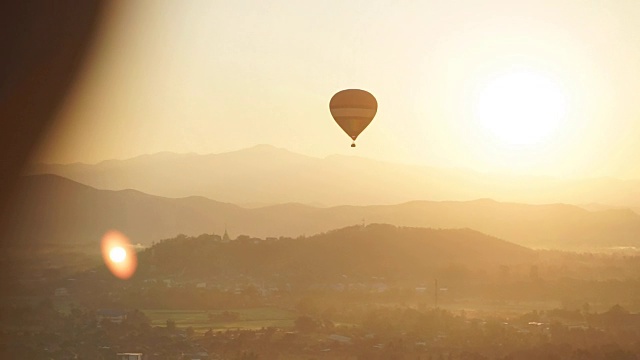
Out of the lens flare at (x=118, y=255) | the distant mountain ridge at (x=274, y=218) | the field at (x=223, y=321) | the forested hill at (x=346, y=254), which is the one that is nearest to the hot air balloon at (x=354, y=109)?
the field at (x=223, y=321)

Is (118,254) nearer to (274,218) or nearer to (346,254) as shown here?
(274,218)

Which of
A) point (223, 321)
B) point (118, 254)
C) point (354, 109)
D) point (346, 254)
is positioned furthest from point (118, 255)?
point (354, 109)

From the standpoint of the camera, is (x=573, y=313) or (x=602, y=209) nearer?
(x=573, y=313)

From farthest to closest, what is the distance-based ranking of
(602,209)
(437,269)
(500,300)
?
1. (602,209)
2. (437,269)
3. (500,300)

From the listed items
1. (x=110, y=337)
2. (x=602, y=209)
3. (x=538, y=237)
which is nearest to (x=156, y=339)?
(x=110, y=337)

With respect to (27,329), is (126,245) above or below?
above

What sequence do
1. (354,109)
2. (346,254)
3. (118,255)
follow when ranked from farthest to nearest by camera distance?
(118,255) → (346,254) → (354,109)

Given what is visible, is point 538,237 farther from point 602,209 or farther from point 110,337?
point 110,337
